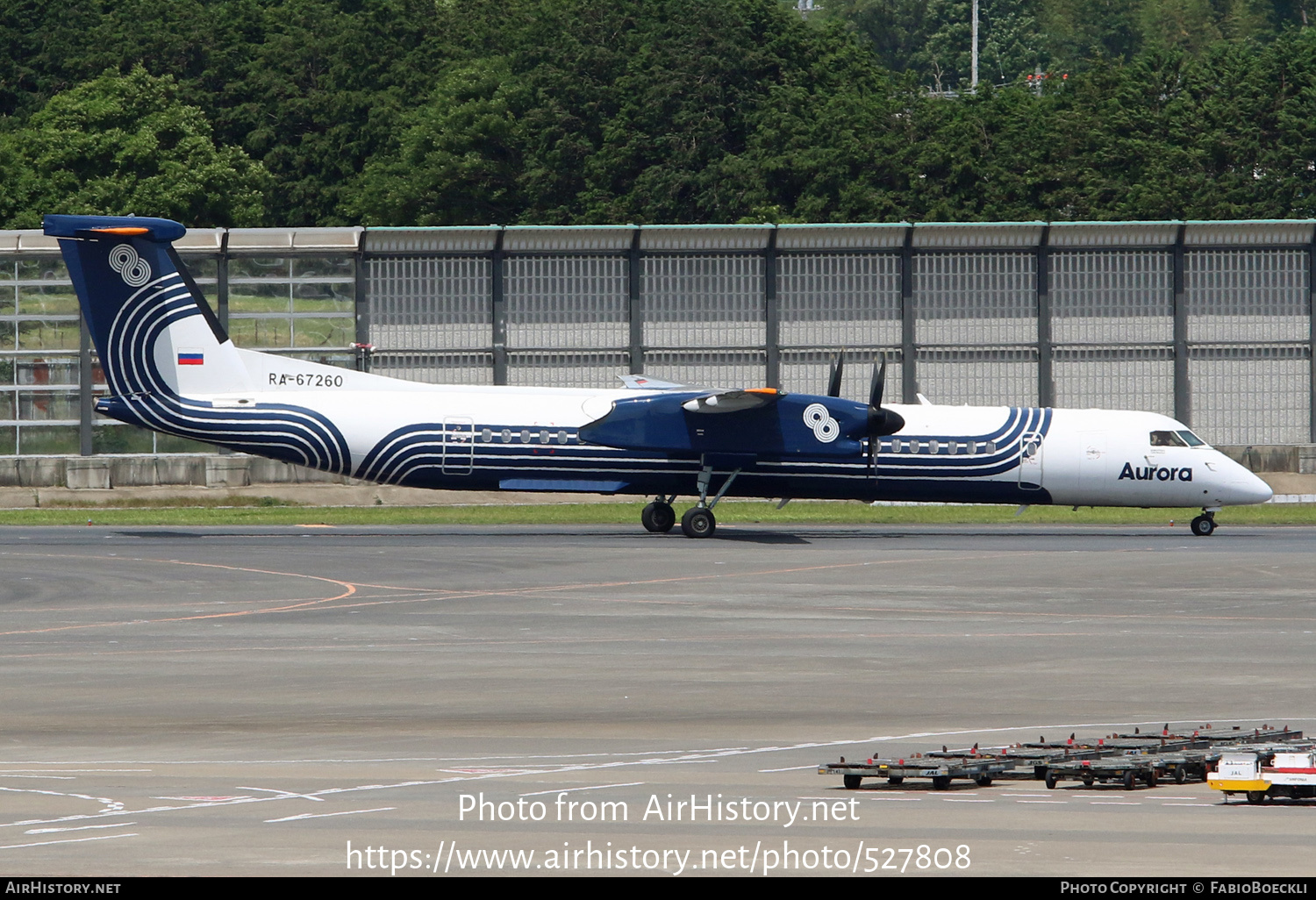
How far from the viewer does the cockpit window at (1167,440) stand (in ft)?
128

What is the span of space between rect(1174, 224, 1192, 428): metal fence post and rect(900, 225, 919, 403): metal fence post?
819 cm

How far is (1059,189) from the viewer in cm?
7838

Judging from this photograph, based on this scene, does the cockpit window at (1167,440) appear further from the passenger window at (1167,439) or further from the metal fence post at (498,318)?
the metal fence post at (498,318)

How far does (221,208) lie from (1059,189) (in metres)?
39.8

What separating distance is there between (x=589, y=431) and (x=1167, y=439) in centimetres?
1356

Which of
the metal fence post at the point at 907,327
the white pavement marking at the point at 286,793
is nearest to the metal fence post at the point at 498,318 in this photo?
the metal fence post at the point at 907,327

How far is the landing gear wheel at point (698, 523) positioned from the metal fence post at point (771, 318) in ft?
47.1

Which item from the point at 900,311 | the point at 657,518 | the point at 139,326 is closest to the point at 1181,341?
the point at 900,311

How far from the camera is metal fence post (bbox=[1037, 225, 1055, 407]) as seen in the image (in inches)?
2061

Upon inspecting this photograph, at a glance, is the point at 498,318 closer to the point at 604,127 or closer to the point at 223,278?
the point at 223,278

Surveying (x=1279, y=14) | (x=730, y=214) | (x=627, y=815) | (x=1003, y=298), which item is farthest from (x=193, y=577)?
(x=1279, y=14)

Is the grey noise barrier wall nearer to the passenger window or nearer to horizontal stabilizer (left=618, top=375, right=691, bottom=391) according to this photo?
horizontal stabilizer (left=618, top=375, right=691, bottom=391)

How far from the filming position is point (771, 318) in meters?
52.5

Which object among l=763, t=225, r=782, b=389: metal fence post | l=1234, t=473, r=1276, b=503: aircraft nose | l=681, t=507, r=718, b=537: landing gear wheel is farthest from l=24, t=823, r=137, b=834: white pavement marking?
l=763, t=225, r=782, b=389: metal fence post
